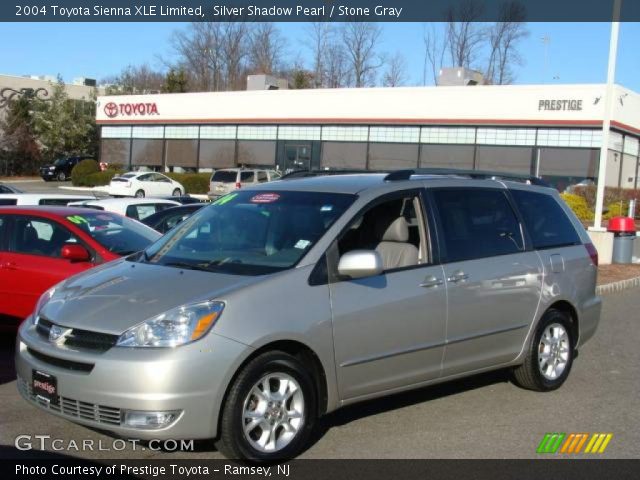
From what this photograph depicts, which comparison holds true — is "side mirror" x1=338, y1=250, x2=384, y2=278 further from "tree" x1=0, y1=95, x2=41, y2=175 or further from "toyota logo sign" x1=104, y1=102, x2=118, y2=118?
"tree" x1=0, y1=95, x2=41, y2=175

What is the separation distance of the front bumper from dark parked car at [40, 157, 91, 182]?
4969 centimetres

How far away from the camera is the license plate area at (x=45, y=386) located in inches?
186

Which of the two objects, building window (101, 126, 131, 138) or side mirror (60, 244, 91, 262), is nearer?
side mirror (60, 244, 91, 262)

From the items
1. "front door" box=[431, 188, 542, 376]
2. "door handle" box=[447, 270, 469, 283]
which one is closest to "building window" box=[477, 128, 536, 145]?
"front door" box=[431, 188, 542, 376]

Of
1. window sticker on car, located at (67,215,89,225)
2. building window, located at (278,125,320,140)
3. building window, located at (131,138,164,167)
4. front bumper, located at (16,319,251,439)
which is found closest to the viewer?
front bumper, located at (16,319,251,439)

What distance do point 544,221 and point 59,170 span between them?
48992 millimetres

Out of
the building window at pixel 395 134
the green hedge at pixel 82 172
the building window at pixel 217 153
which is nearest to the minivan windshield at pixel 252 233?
the building window at pixel 395 134

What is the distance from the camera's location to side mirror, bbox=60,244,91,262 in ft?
25.1

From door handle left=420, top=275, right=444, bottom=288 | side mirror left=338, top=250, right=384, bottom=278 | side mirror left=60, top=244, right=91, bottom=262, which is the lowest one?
side mirror left=60, top=244, right=91, bottom=262

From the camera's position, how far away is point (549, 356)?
704 cm

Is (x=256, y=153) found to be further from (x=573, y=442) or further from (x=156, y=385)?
(x=156, y=385)

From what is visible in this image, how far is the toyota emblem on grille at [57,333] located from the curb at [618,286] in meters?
10.8

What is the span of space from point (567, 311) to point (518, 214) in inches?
44.2

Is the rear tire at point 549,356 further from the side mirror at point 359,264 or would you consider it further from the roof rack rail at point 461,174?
the side mirror at point 359,264
